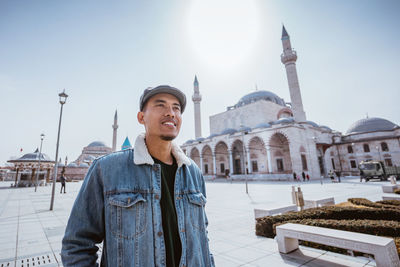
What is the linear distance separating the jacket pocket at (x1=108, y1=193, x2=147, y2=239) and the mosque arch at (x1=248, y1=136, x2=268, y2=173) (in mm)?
29658

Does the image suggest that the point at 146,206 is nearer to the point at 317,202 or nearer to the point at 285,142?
the point at 317,202

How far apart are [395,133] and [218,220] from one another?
3906 cm

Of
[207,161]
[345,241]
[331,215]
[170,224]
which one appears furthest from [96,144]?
A: [170,224]

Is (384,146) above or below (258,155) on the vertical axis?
above

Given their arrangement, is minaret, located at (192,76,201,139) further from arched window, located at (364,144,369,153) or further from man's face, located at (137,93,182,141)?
man's face, located at (137,93,182,141)

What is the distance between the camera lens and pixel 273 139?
29047 millimetres

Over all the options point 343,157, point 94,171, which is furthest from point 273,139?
point 94,171

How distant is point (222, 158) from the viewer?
37375 millimetres

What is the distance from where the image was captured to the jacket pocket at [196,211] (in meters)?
1.50

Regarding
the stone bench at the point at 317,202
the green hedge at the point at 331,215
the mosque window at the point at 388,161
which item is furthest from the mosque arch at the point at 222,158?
the green hedge at the point at 331,215

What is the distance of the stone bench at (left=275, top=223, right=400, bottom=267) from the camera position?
9.02 ft

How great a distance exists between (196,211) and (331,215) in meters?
5.06

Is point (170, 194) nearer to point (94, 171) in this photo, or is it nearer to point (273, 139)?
point (94, 171)

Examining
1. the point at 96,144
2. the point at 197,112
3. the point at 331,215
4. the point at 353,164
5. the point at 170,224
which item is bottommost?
the point at 331,215
